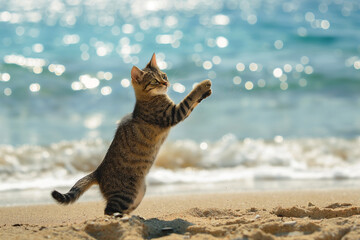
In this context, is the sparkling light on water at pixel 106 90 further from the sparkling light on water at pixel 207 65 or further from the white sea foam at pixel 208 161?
the white sea foam at pixel 208 161

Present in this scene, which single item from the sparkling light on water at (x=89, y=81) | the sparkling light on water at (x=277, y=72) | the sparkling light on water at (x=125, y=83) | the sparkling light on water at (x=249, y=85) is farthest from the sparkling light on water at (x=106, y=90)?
the sparkling light on water at (x=277, y=72)

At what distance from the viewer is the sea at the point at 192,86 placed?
23.5 feet

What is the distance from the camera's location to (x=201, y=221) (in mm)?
3934

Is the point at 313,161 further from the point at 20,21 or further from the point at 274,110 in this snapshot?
the point at 20,21

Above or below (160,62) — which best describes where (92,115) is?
below

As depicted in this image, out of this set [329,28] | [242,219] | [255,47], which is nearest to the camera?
[242,219]

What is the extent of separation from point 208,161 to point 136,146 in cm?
360

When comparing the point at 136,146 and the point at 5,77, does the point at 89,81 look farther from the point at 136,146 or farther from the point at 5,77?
the point at 136,146

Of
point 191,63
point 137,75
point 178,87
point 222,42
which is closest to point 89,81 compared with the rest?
point 178,87

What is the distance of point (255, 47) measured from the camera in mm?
14297

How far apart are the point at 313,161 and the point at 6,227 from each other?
509cm

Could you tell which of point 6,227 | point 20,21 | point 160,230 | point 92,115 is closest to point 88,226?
point 160,230

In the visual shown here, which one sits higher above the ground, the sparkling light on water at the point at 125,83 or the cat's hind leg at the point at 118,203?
the sparkling light on water at the point at 125,83

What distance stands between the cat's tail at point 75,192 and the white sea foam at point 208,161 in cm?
243
